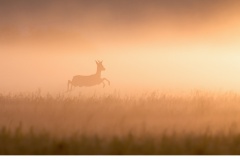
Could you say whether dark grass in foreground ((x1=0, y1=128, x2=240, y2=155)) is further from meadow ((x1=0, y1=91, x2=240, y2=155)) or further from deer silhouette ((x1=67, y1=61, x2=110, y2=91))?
deer silhouette ((x1=67, y1=61, x2=110, y2=91))

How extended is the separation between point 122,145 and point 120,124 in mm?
547

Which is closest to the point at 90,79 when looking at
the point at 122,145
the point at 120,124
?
the point at 120,124

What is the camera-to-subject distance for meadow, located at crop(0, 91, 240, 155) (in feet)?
13.3

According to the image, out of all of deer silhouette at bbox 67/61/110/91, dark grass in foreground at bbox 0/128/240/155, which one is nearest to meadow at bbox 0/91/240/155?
dark grass in foreground at bbox 0/128/240/155

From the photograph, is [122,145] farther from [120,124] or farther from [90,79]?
[90,79]

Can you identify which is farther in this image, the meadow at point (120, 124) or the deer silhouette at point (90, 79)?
the deer silhouette at point (90, 79)

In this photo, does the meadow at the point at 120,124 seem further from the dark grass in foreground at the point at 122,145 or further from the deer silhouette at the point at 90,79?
the deer silhouette at the point at 90,79

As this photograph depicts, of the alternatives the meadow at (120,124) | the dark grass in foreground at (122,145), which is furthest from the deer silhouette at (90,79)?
the dark grass in foreground at (122,145)

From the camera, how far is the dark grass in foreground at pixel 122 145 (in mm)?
4004

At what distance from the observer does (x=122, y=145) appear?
404 centimetres
